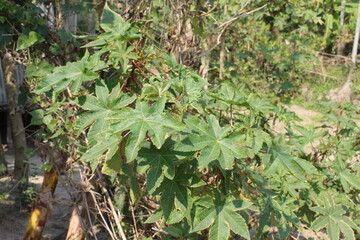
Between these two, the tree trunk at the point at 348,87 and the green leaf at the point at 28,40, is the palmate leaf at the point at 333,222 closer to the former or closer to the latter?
the green leaf at the point at 28,40

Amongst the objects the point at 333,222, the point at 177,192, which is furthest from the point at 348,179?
the point at 177,192

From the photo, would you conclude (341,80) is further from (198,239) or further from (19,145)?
(198,239)

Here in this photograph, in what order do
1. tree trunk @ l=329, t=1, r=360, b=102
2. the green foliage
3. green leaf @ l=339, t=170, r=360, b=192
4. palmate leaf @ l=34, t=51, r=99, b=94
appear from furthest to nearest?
tree trunk @ l=329, t=1, r=360, b=102 → green leaf @ l=339, t=170, r=360, b=192 → palmate leaf @ l=34, t=51, r=99, b=94 → the green foliage

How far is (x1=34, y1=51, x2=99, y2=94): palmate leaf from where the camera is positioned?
1.82 m

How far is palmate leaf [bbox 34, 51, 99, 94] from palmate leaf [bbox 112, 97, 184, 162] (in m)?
0.37

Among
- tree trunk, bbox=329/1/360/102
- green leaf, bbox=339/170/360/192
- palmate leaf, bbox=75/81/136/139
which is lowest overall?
tree trunk, bbox=329/1/360/102

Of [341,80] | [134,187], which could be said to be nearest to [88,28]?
[134,187]

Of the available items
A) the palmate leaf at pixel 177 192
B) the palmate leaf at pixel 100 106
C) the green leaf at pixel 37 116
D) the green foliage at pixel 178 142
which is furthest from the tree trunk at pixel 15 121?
the palmate leaf at pixel 177 192

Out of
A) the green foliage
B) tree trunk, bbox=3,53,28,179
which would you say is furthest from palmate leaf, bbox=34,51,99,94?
tree trunk, bbox=3,53,28,179

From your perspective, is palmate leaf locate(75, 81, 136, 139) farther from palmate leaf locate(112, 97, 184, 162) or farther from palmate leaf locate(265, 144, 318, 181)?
palmate leaf locate(265, 144, 318, 181)

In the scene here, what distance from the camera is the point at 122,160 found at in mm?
2016

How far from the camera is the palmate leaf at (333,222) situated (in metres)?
2.34

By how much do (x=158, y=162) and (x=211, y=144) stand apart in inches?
8.8

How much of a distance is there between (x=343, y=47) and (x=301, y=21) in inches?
259
